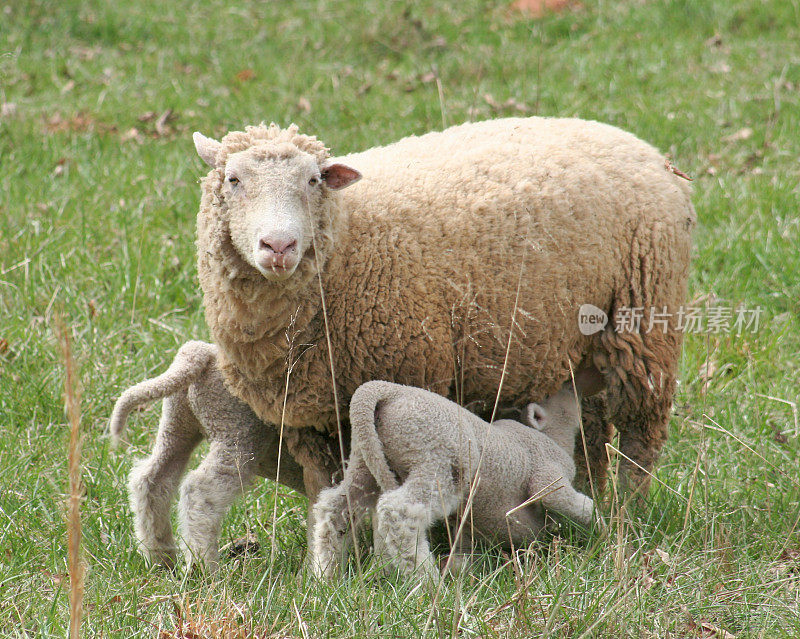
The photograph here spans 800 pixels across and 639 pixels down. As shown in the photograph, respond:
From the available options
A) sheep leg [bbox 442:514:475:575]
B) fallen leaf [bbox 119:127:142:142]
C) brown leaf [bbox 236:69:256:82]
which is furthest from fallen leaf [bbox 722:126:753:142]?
sheep leg [bbox 442:514:475:575]

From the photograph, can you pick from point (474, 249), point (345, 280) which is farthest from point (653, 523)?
point (345, 280)

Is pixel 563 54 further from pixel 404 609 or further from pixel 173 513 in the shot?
pixel 404 609

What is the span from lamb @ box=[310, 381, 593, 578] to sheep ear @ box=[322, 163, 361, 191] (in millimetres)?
682

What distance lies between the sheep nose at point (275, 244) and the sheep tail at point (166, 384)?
0.78 m

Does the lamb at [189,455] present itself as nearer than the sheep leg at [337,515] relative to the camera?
No

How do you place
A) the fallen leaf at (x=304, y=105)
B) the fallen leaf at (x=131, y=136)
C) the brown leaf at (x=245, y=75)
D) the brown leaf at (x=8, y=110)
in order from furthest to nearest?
the brown leaf at (x=245, y=75) → the fallen leaf at (x=304, y=105) → the fallen leaf at (x=131, y=136) → the brown leaf at (x=8, y=110)

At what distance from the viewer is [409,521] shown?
303 cm

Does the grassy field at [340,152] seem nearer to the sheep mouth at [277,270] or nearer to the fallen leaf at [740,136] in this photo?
the fallen leaf at [740,136]

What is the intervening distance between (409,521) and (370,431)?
0.31 meters

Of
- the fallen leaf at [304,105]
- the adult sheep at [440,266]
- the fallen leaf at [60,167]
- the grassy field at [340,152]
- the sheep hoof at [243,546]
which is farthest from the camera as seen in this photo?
the fallen leaf at [304,105]

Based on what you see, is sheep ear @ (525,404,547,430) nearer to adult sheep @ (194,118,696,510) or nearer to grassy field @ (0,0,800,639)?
adult sheep @ (194,118,696,510)

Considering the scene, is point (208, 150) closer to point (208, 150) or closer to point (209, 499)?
point (208, 150)

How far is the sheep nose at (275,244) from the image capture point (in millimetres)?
2906

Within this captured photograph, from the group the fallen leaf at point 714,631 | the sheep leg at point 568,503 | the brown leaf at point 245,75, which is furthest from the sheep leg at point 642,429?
the brown leaf at point 245,75
